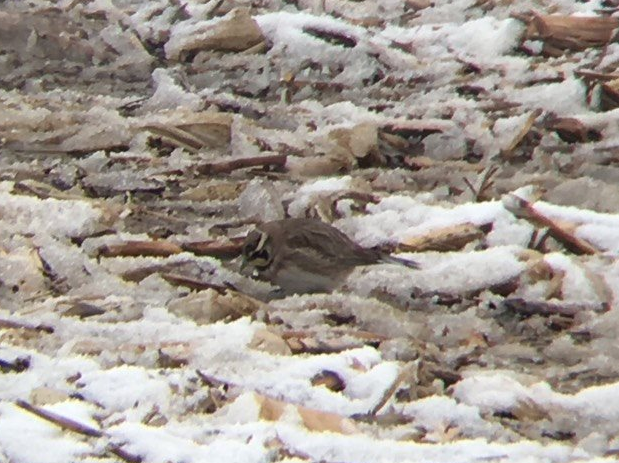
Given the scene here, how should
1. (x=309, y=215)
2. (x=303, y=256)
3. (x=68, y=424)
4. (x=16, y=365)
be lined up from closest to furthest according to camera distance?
(x=68, y=424) < (x=16, y=365) < (x=303, y=256) < (x=309, y=215)

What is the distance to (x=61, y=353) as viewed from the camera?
8.67ft

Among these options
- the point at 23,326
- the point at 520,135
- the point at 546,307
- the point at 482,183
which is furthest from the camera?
the point at 520,135

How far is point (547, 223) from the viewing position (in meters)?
3.50

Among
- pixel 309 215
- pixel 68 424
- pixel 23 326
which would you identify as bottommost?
pixel 309 215

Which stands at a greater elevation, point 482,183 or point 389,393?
point 389,393

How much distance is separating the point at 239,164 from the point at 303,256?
568 millimetres

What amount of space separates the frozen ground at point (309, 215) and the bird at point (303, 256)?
46 millimetres

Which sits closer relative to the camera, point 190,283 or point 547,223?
point 190,283

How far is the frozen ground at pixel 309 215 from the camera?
2.44 meters

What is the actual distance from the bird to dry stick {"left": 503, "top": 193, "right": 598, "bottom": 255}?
0.36 metres

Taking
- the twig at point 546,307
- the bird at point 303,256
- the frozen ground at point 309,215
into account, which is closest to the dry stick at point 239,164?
the frozen ground at point 309,215

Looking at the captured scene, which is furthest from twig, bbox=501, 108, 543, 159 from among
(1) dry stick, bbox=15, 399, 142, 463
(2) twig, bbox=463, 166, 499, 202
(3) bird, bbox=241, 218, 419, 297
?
(1) dry stick, bbox=15, 399, 142, 463

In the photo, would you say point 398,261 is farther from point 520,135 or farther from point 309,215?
point 520,135

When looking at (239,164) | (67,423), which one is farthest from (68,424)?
(239,164)
